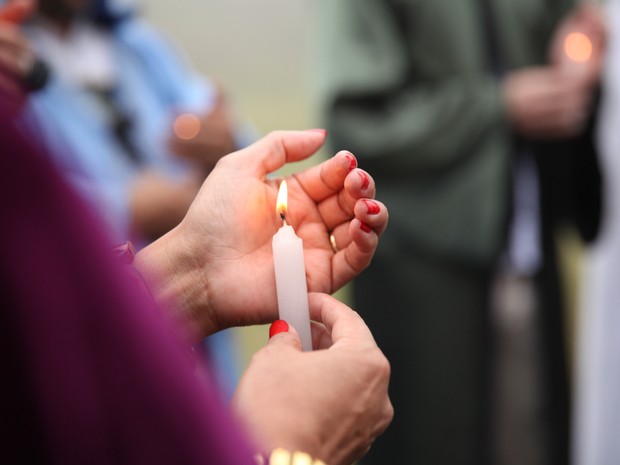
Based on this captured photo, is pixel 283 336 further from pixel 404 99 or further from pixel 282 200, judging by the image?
pixel 404 99

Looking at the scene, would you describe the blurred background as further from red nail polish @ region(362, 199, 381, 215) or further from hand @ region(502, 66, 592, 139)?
red nail polish @ region(362, 199, 381, 215)

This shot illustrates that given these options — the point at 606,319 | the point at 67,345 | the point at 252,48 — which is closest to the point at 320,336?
the point at 67,345

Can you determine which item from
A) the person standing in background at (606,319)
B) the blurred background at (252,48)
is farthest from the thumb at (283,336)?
the blurred background at (252,48)

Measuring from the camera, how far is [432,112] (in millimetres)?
1218

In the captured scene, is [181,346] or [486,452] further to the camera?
[486,452]

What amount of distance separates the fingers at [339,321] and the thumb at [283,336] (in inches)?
1.0

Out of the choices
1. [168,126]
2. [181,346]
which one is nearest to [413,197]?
[168,126]

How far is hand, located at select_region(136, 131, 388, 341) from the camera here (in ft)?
1.93

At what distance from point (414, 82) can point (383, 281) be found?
334mm

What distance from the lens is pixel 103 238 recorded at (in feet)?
1.24

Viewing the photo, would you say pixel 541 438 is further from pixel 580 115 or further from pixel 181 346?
pixel 181 346

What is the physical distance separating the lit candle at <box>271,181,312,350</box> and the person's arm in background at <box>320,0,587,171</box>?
69 centimetres

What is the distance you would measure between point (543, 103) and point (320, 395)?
34.2 inches

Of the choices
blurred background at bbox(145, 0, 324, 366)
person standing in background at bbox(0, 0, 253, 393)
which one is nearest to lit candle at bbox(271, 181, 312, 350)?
person standing in background at bbox(0, 0, 253, 393)
